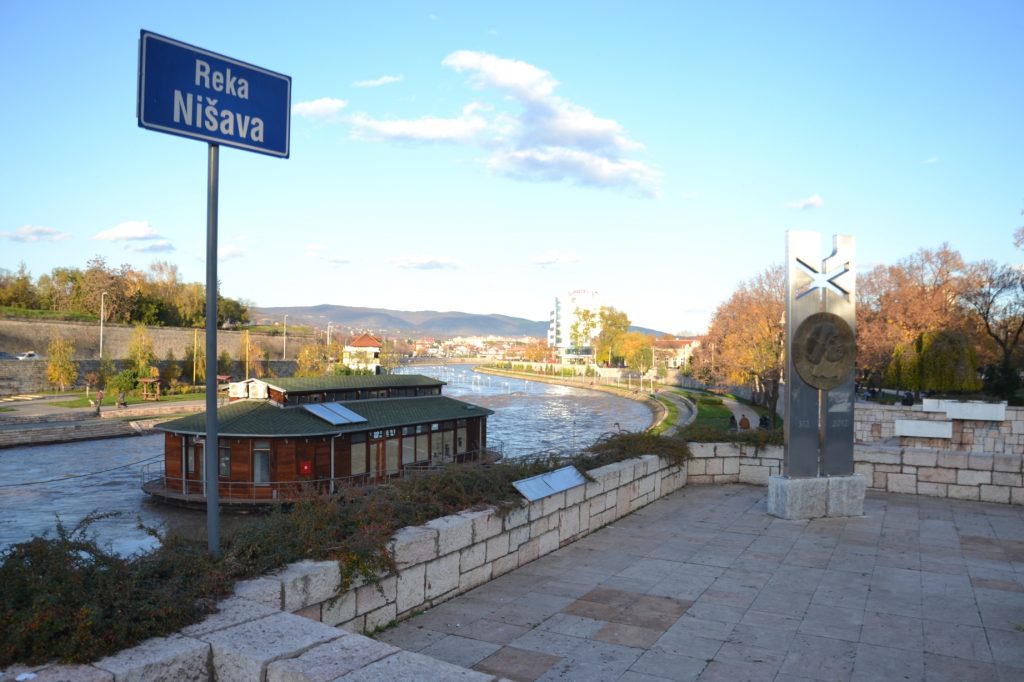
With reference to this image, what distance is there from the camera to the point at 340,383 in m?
30.3

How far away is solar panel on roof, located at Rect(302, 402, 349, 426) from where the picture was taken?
84.9 ft

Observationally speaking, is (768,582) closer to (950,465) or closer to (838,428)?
(838,428)

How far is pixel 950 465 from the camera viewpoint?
501 inches

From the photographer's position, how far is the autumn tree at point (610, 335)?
442 feet

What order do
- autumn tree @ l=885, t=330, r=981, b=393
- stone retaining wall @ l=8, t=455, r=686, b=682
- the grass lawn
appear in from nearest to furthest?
stone retaining wall @ l=8, t=455, r=686, b=682 < autumn tree @ l=885, t=330, r=981, b=393 < the grass lawn

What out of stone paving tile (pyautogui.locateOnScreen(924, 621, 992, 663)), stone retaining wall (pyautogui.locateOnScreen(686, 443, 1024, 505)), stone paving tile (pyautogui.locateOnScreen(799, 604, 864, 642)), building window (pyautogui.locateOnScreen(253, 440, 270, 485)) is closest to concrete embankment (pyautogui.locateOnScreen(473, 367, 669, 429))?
building window (pyautogui.locateOnScreen(253, 440, 270, 485))

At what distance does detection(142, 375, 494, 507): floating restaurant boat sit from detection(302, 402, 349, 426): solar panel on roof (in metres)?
0.04

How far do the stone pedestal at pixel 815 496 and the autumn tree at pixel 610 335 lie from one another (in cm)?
12300

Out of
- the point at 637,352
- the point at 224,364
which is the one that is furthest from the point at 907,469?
the point at 637,352

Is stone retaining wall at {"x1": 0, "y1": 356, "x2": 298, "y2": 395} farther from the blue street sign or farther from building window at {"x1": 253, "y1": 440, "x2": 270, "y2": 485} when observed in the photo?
the blue street sign

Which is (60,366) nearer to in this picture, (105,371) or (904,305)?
(105,371)

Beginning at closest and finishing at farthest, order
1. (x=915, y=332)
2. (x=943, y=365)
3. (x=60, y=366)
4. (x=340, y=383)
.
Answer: (x=340, y=383) < (x=943, y=365) < (x=915, y=332) < (x=60, y=366)

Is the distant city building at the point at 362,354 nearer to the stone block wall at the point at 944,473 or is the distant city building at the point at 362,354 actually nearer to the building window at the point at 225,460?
the building window at the point at 225,460

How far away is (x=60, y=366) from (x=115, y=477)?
34644mm
